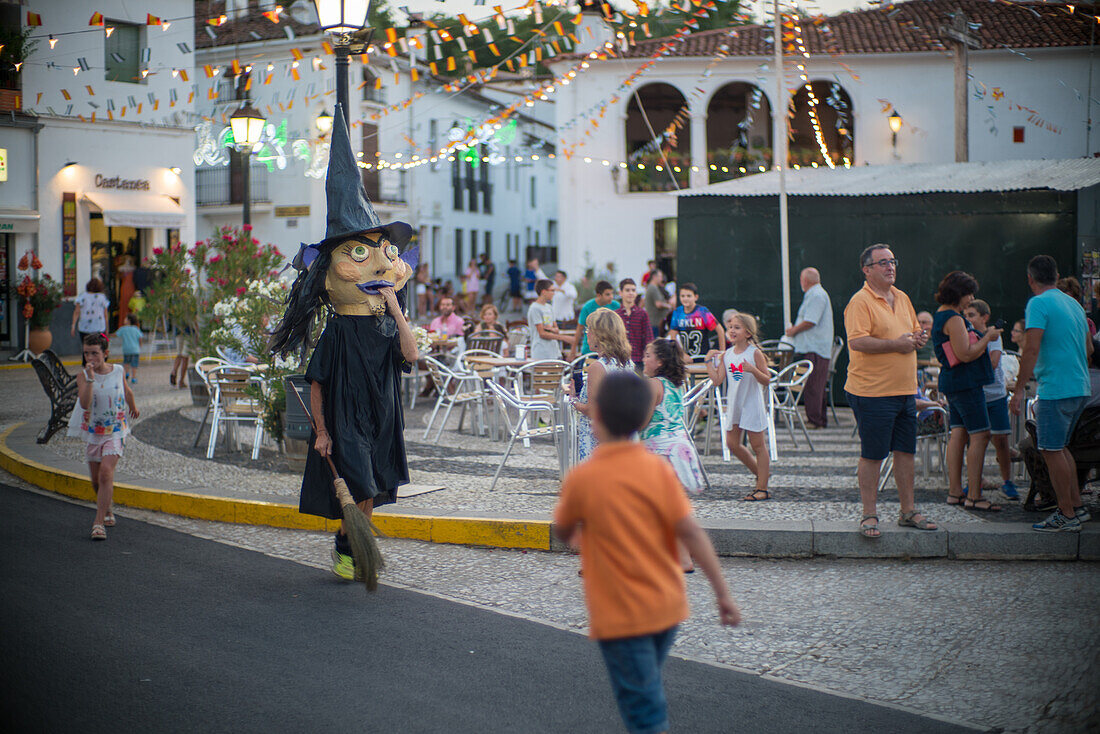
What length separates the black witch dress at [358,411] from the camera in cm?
587

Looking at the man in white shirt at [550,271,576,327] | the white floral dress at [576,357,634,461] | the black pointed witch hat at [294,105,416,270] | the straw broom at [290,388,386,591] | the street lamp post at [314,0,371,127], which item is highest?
the street lamp post at [314,0,371,127]

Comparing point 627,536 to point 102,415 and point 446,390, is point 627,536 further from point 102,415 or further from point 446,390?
point 446,390

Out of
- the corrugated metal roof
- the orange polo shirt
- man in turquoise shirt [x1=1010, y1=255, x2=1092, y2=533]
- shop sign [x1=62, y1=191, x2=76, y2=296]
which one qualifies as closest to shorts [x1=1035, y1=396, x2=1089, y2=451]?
man in turquoise shirt [x1=1010, y1=255, x2=1092, y2=533]

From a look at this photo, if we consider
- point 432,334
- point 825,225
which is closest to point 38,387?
point 432,334

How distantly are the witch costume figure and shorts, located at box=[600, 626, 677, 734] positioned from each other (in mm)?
3052

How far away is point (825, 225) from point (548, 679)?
10.3m

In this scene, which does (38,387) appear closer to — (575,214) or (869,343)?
(869,343)

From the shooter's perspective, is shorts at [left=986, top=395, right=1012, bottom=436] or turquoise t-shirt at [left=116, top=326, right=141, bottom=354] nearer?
shorts at [left=986, top=395, right=1012, bottom=436]

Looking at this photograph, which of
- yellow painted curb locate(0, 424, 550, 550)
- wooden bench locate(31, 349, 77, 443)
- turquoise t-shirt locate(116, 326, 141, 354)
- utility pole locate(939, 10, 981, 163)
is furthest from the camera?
utility pole locate(939, 10, 981, 163)

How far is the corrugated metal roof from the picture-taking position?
42.4 ft

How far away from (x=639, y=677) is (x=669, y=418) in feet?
10.5

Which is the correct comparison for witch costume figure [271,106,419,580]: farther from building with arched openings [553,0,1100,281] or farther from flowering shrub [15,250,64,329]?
building with arched openings [553,0,1100,281]

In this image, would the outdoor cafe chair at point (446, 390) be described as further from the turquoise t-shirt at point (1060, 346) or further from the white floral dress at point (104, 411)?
the turquoise t-shirt at point (1060, 346)

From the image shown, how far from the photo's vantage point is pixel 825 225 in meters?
13.6
